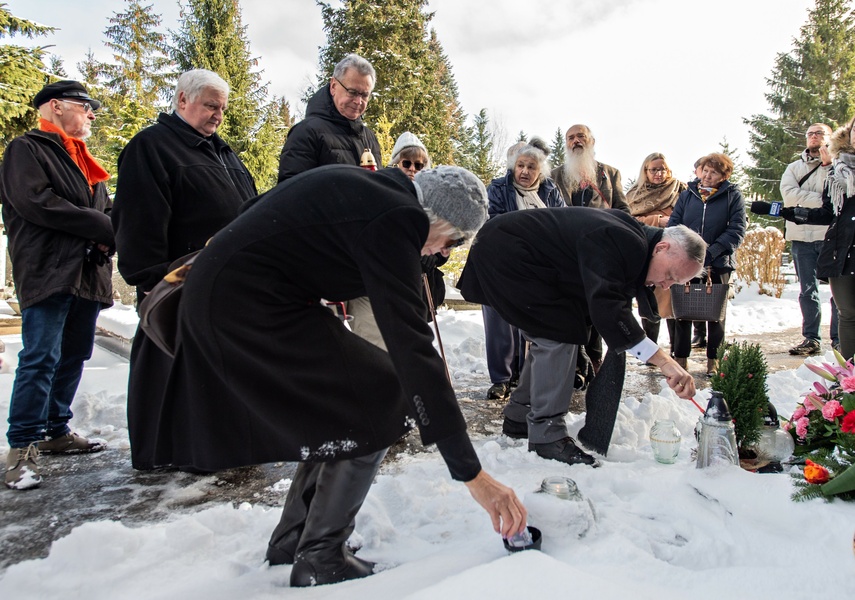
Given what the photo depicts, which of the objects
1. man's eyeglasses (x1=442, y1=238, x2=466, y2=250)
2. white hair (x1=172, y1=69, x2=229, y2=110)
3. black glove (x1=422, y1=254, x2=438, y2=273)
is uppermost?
white hair (x1=172, y1=69, x2=229, y2=110)

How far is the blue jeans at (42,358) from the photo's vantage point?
2908mm

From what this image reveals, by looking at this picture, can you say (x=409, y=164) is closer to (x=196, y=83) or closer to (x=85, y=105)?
(x=196, y=83)

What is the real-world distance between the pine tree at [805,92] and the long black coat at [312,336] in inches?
947

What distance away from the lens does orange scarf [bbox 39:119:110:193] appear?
10.5 feet

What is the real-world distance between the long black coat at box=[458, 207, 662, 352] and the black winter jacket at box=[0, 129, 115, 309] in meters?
2.07

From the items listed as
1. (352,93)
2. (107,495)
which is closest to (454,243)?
(107,495)

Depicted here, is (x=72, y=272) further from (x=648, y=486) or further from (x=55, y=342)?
(x=648, y=486)

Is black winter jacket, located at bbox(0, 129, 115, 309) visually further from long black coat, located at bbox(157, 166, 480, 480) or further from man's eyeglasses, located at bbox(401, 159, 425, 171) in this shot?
man's eyeglasses, located at bbox(401, 159, 425, 171)

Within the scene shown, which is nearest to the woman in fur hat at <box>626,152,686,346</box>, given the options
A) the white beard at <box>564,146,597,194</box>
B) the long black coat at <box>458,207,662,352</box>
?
the white beard at <box>564,146,597,194</box>

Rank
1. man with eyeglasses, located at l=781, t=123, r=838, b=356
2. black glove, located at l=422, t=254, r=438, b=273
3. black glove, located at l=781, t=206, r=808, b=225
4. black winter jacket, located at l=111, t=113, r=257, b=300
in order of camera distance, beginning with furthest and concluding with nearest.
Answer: man with eyeglasses, located at l=781, t=123, r=838, b=356
black glove, located at l=781, t=206, r=808, b=225
black glove, located at l=422, t=254, r=438, b=273
black winter jacket, located at l=111, t=113, r=257, b=300

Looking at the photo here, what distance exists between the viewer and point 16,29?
10.9 meters

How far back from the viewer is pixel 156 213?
2.69 meters

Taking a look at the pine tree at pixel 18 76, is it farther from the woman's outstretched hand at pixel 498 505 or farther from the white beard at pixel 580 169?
the woman's outstretched hand at pixel 498 505

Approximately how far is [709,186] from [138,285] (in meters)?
4.79
